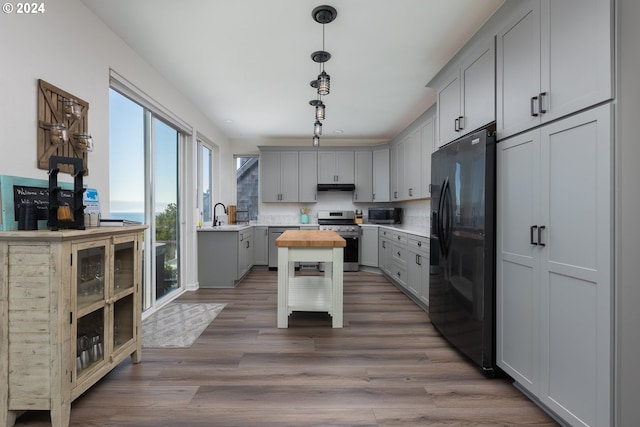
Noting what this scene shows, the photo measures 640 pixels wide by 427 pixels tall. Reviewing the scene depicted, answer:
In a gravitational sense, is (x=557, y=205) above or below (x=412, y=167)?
below

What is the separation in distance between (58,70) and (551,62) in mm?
3077

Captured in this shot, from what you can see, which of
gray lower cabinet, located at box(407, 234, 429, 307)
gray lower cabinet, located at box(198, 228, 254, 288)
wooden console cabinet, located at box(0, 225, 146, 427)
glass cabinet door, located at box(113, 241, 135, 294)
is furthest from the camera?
gray lower cabinet, located at box(198, 228, 254, 288)

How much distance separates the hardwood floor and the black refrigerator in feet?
0.78

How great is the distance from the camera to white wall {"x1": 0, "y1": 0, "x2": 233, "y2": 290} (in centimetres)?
168

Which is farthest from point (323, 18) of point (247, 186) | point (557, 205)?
point (247, 186)

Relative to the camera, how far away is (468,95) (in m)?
2.48

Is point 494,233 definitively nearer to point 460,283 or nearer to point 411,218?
point 460,283

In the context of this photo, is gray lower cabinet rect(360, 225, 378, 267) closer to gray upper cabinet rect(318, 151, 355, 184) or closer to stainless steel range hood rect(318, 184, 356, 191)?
stainless steel range hood rect(318, 184, 356, 191)

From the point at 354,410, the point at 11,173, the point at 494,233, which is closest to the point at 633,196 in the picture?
the point at 494,233

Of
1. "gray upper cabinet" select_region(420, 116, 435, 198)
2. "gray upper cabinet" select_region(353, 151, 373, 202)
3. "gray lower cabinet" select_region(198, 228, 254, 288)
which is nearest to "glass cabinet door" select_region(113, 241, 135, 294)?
"gray lower cabinet" select_region(198, 228, 254, 288)

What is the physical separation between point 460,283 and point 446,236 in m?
0.42

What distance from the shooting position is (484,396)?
1892 millimetres

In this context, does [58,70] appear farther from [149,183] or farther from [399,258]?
[399,258]

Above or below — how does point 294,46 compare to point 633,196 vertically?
above
